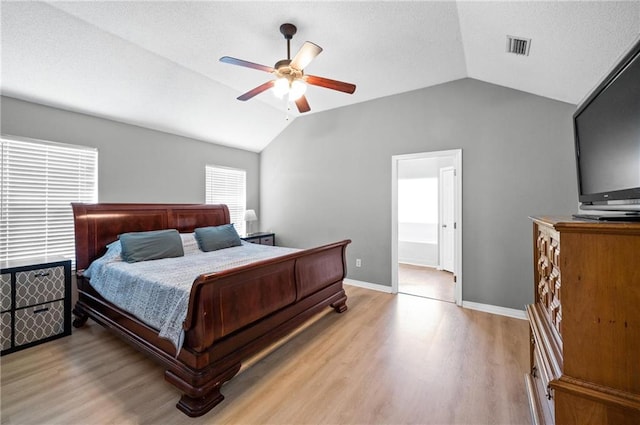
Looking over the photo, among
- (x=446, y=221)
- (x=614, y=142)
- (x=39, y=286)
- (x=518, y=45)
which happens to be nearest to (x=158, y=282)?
(x=39, y=286)

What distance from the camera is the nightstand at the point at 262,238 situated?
496 centimetres

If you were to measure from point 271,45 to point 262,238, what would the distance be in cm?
328

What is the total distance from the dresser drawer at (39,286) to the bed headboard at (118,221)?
340mm

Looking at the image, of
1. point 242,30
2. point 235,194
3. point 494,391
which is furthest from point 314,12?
point 235,194

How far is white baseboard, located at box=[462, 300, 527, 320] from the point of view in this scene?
322 centimetres

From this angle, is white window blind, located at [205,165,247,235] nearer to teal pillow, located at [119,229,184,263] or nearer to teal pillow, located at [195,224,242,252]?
teal pillow, located at [195,224,242,252]

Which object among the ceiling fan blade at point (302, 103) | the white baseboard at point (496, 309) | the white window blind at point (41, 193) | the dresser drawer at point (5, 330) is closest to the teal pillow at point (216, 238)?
the white window blind at point (41, 193)

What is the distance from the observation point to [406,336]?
2812 millimetres

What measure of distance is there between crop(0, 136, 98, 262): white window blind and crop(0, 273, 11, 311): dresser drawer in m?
0.59

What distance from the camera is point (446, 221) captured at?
17.7ft

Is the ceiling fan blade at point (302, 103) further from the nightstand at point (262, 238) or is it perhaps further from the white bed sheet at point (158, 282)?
the nightstand at point (262, 238)

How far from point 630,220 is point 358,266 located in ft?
12.0

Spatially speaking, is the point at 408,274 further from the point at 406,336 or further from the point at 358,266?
the point at 406,336

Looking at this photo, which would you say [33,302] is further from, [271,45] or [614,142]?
[614,142]
